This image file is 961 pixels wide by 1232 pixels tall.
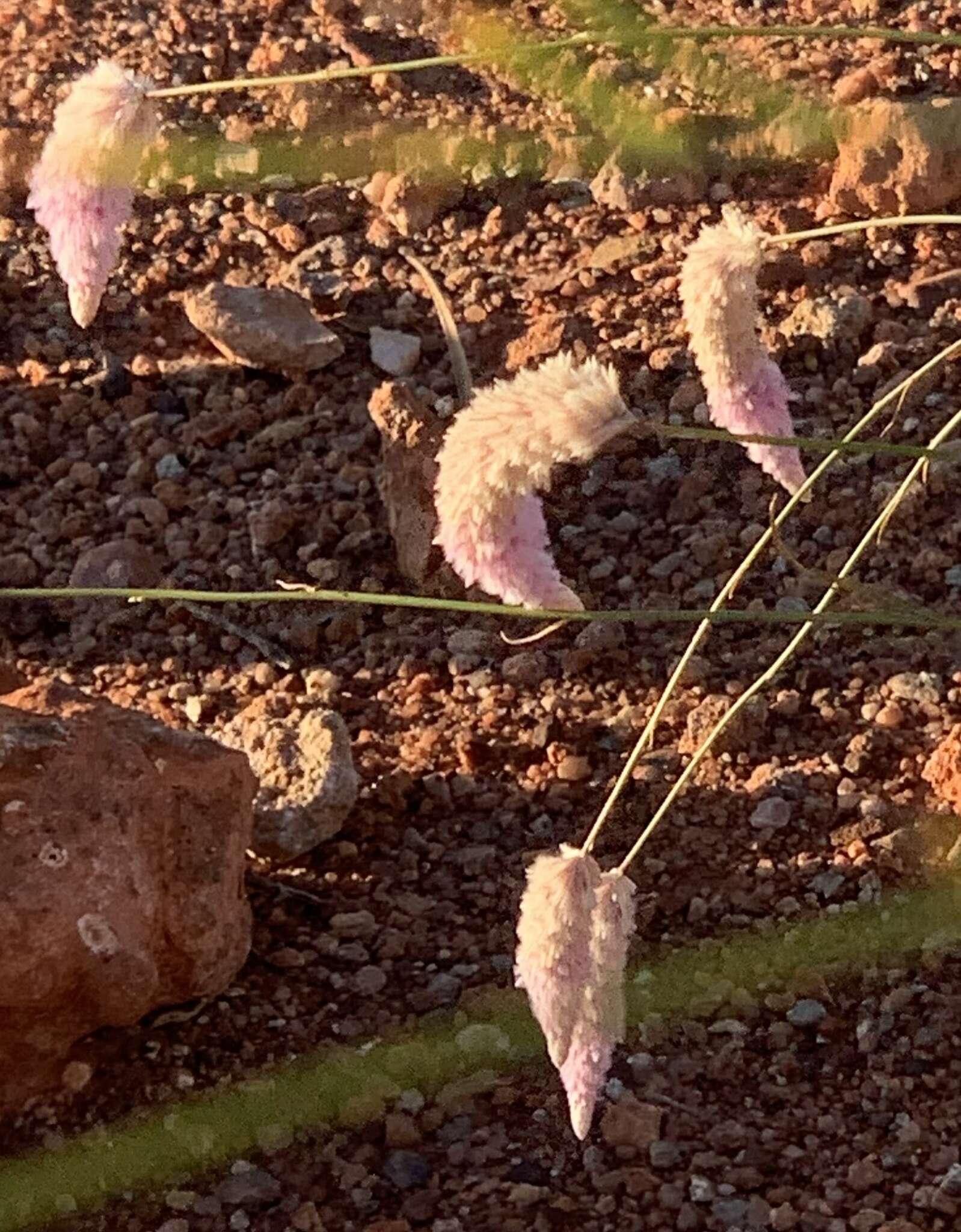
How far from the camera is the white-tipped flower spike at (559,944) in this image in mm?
1019

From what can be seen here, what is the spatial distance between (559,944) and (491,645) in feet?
3.35

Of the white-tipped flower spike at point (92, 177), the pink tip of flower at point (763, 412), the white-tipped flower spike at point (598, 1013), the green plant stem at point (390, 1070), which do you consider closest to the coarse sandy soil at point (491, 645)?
the green plant stem at point (390, 1070)

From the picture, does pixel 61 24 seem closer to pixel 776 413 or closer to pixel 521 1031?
pixel 521 1031

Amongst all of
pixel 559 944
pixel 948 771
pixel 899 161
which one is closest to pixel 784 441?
pixel 559 944

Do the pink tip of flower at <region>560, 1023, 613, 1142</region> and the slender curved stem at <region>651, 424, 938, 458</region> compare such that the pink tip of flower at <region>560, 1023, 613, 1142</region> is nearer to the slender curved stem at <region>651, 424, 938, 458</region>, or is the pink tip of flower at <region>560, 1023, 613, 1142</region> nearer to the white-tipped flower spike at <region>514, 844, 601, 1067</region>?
the white-tipped flower spike at <region>514, 844, 601, 1067</region>

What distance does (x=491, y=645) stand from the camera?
2.05m

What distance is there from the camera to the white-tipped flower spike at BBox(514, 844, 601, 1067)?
1019 mm

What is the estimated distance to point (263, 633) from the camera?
2.13 metres

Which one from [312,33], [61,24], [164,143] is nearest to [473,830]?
[164,143]

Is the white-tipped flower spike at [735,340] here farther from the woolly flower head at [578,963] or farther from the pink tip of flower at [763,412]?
the woolly flower head at [578,963]

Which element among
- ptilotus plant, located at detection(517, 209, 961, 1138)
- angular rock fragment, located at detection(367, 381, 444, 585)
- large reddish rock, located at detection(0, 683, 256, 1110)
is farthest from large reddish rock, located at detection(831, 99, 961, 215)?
ptilotus plant, located at detection(517, 209, 961, 1138)

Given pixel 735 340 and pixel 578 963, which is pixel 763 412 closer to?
pixel 735 340

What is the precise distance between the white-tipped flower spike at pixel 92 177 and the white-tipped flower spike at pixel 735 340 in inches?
12.0

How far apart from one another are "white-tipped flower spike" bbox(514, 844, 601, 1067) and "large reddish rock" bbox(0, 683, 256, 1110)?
0.55 m
